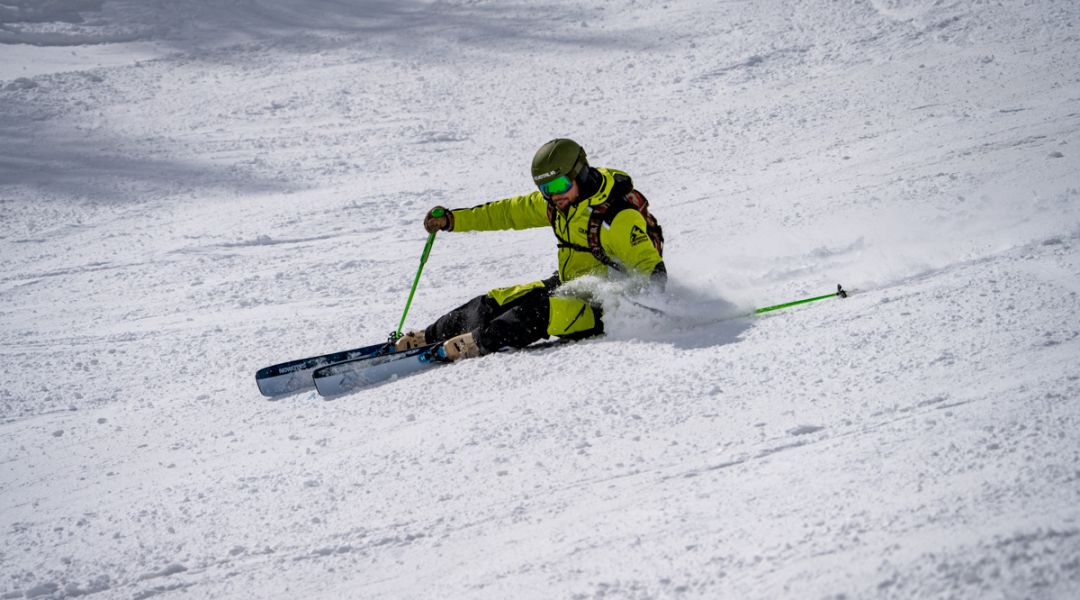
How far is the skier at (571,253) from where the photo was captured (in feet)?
17.2

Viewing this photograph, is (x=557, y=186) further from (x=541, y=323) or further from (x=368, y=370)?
(x=368, y=370)

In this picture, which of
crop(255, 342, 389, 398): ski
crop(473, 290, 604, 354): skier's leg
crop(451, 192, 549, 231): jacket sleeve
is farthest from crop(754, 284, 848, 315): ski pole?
crop(255, 342, 389, 398): ski

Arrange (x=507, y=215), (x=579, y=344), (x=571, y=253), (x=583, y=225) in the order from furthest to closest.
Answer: (x=507, y=215)
(x=571, y=253)
(x=583, y=225)
(x=579, y=344)

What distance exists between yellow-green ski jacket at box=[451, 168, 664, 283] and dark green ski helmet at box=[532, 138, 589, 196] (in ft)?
0.64

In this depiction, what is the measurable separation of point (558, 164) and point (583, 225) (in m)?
0.43

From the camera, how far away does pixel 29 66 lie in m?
13.7

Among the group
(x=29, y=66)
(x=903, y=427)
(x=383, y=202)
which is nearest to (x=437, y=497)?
(x=903, y=427)

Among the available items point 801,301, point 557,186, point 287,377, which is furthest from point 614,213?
point 287,377

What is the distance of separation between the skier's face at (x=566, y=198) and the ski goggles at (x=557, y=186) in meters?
0.02

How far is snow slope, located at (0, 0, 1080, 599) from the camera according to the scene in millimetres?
3211

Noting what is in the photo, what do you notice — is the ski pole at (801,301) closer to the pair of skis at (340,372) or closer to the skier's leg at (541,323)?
the skier's leg at (541,323)

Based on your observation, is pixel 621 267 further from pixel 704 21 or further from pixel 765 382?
pixel 704 21

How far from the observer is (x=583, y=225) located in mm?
5434

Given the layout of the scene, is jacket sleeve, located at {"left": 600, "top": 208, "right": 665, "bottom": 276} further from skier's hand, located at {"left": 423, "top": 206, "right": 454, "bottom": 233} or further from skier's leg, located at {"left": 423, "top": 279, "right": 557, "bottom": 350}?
skier's hand, located at {"left": 423, "top": 206, "right": 454, "bottom": 233}
